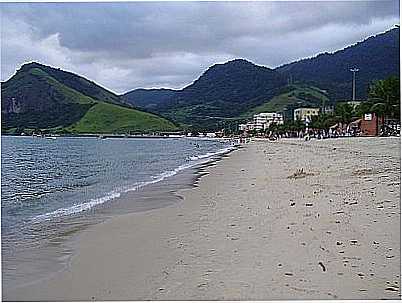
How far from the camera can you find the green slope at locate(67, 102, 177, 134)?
5256 inches

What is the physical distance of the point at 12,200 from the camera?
12.8 meters

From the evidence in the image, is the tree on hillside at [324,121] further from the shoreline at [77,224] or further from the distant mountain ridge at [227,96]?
the distant mountain ridge at [227,96]

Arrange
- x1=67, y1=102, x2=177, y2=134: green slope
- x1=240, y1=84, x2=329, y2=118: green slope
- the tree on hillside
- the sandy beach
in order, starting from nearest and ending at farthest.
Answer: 1. the sandy beach
2. the tree on hillside
3. x1=67, y1=102, x2=177, y2=134: green slope
4. x1=240, y1=84, x2=329, y2=118: green slope

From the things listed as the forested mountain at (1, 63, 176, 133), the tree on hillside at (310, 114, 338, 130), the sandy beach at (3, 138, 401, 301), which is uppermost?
the forested mountain at (1, 63, 176, 133)

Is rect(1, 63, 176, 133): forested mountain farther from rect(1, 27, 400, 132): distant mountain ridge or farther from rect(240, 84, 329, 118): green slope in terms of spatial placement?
rect(240, 84, 329, 118): green slope

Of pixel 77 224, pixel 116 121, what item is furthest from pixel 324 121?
pixel 77 224

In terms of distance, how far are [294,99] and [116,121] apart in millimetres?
52078

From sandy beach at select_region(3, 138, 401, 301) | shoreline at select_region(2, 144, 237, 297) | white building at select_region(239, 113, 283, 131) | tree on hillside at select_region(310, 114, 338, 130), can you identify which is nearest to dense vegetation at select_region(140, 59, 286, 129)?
white building at select_region(239, 113, 283, 131)

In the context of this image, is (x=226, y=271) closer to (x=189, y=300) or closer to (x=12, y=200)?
(x=189, y=300)

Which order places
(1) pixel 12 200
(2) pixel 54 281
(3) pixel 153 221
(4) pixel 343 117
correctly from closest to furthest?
(2) pixel 54 281 < (3) pixel 153 221 < (1) pixel 12 200 < (4) pixel 343 117

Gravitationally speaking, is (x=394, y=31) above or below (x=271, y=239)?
above

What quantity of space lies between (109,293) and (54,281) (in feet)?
3.29

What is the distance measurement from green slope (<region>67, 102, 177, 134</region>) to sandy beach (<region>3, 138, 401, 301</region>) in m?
124

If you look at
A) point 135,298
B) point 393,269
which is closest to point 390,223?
point 393,269
